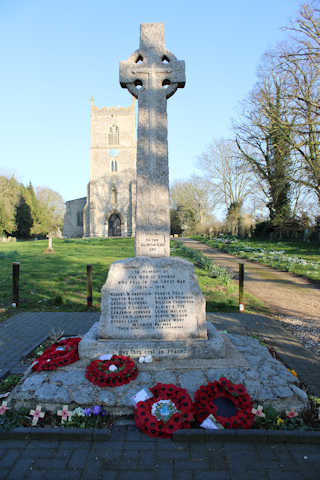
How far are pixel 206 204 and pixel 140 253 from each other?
48.7 m

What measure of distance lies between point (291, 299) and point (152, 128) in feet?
24.4

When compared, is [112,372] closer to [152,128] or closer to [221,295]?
[152,128]

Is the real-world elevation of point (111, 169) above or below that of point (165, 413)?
above

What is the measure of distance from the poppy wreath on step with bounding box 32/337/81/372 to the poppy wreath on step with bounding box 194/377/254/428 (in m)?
1.69

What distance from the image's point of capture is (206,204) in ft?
170

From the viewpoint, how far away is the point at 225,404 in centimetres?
311

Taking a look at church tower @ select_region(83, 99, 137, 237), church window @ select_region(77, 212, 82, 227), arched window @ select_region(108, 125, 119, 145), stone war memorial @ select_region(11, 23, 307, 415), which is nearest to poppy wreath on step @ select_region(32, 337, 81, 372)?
stone war memorial @ select_region(11, 23, 307, 415)

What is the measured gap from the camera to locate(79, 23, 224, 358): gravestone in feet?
13.0

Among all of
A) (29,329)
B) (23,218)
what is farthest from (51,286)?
(23,218)

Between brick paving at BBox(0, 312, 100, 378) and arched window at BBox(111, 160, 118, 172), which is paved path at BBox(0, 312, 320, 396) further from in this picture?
arched window at BBox(111, 160, 118, 172)

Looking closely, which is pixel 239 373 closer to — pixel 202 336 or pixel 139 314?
pixel 202 336

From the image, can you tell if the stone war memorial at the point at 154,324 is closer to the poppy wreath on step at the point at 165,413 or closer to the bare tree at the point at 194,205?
the poppy wreath on step at the point at 165,413

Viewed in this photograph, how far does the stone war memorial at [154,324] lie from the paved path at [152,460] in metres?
0.46

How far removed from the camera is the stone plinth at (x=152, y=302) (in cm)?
405
